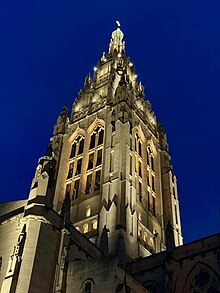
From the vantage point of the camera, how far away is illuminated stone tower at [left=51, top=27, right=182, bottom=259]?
2005 inches

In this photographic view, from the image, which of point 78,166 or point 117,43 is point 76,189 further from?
point 117,43

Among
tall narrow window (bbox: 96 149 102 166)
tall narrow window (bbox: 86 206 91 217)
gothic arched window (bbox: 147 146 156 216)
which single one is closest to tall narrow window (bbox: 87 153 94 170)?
tall narrow window (bbox: 96 149 102 166)

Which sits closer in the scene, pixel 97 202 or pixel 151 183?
pixel 97 202

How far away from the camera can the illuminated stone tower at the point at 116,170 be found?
50938 mm

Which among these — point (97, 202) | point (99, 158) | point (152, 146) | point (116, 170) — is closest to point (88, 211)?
point (97, 202)

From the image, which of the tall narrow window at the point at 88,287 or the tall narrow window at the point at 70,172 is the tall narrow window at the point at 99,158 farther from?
the tall narrow window at the point at 88,287

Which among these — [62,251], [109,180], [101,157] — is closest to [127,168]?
[109,180]

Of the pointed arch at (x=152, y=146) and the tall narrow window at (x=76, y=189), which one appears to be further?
the pointed arch at (x=152, y=146)

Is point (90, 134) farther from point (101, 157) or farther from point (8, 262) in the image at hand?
point (8, 262)

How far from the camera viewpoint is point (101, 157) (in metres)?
61.6

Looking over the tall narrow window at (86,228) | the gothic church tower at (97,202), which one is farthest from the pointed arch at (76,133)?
the tall narrow window at (86,228)

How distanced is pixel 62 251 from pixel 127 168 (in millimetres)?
19490

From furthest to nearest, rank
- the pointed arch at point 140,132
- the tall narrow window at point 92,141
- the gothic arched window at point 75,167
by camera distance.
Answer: the pointed arch at point 140,132 < the tall narrow window at point 92,141 < the gothic arched window at point 75,167

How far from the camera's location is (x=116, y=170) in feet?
181
